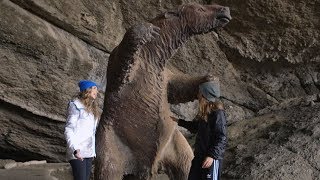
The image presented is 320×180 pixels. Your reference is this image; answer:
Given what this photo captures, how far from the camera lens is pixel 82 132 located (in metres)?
2.99

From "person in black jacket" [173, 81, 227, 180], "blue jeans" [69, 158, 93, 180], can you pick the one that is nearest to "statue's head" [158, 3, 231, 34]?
"person in black jacket" [173, 81, 227, 180]

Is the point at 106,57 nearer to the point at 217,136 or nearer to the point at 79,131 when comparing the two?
the point at 79,131

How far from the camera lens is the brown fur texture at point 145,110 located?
2977 mm

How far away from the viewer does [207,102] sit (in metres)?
2.65

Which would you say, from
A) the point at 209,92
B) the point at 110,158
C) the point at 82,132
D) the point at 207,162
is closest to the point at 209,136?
the point at 207,162

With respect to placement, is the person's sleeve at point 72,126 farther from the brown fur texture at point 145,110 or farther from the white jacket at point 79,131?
the brown fur texture at point 145,110

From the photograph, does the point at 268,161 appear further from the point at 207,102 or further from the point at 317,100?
the point at 317,100

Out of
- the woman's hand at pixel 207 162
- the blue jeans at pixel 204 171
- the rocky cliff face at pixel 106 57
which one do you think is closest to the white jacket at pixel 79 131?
the blue jeans at pixel 204 171

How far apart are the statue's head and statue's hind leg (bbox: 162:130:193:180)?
0.73 m

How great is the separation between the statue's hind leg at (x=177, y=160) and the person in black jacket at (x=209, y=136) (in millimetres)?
349

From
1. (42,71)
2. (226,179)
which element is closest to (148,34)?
(226,179)

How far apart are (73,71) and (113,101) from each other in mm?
2836

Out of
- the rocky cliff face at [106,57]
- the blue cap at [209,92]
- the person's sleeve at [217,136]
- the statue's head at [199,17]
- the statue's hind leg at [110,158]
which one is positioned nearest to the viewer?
the person's sleeve at [217,136]

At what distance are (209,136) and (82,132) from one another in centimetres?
84
